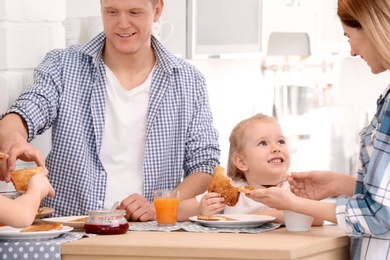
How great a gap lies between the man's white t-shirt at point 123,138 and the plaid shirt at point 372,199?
102cm

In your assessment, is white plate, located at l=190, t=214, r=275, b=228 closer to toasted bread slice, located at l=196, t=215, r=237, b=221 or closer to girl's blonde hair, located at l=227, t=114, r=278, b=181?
toasted bread slice, located at l=196, t=215, r=237, b=221

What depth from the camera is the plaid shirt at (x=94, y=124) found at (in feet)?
11.3

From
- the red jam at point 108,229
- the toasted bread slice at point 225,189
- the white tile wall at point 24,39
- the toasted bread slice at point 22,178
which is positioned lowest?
the red jam at point 108,229

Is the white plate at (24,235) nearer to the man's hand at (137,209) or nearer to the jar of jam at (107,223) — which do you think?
the jar of jam at (107,223)

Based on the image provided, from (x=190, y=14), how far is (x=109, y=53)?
3.86ft

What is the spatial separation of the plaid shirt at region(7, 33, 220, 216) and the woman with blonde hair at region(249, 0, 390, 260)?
800 mm

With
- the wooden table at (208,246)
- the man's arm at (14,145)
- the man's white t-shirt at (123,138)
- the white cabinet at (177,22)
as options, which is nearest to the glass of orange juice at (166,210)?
Answer: the wooden table at (208,246)

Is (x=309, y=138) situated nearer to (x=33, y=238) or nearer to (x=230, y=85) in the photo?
(x=230, y=85)

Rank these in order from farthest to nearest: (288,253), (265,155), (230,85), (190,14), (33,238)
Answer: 1. (230,85)
2. (190,14)
3. (265,155)
4. (33,238)
5. (288,253)

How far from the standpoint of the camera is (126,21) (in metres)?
3.41

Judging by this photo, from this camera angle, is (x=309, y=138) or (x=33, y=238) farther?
(x=309, y=138)

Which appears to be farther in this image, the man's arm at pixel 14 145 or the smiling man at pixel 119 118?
the smiling man at pixel 119 118

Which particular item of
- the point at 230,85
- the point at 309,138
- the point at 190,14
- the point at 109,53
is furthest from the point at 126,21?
the point at 309,138

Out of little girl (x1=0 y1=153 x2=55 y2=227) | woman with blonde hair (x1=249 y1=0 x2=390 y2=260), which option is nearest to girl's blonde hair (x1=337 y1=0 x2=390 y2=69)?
woman with blonde hair (x1=249 y1=0 x2=390 y2=260)
